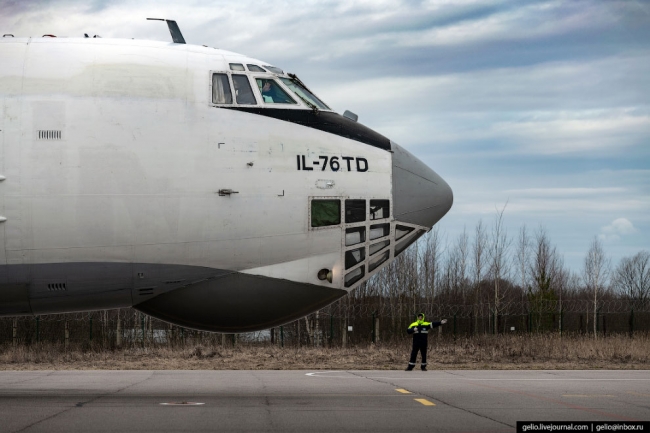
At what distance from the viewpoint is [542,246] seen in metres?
64.9

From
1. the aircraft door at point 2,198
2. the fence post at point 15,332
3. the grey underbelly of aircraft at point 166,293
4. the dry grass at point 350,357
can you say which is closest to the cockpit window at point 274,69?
the grey underbelly of aircraft at point 166,293

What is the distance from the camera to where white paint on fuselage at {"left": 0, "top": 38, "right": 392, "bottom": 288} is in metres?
12.6

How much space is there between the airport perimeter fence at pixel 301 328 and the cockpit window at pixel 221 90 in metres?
22.7

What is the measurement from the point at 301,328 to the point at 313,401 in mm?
32186

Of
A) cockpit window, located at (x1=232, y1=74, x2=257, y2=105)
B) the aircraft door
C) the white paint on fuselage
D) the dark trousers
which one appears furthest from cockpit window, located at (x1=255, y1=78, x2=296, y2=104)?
the dark trousers

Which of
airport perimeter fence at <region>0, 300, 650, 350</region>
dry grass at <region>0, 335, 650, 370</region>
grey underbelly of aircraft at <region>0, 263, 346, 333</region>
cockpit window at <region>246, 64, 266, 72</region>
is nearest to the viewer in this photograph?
grey underbelly of aircraft at <region>0, 263, 346, 333</region>

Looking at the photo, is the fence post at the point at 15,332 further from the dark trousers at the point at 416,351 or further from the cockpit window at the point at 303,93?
the cockpit window at the point at 303,93

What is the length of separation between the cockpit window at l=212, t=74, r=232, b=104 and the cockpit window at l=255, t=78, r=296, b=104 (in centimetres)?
52

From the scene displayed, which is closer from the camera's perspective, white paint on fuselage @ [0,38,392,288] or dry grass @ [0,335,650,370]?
white paint on fuselage @ [0,38,392,288]

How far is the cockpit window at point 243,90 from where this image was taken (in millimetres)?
13516

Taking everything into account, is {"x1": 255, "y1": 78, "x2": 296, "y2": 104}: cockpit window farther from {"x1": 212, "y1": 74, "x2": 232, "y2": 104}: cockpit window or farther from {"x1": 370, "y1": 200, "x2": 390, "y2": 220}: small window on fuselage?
{"x1": 370, "y1": 200, "x2": 390, "y2": 220}: small window on fuselage

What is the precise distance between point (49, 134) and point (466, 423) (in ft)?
24.4

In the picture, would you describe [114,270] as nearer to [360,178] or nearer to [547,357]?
[360,178]

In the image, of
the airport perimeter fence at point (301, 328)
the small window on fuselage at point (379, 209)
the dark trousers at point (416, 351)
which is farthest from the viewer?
the airport perimeter fence at point (301, 328)
